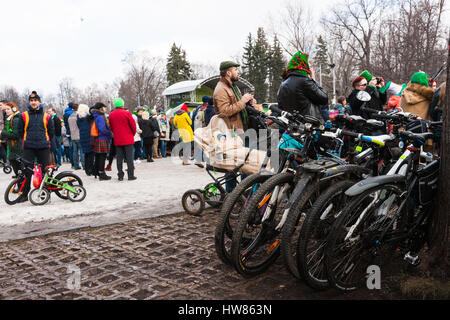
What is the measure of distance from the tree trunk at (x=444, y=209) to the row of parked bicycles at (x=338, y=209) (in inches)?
5.3

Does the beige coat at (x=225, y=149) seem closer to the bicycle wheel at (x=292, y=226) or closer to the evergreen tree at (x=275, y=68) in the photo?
the bicycle wheel at (x=292, y=226)

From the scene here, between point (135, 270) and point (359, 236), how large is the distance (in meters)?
2.04

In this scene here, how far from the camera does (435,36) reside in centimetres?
1714

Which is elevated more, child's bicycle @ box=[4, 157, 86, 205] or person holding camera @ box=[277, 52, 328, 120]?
person holding camera @ box=[277, 52, 328, 120]

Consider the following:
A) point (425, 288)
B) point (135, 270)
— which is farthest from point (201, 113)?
point (425, 288)

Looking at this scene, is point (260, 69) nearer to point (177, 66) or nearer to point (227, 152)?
point (177, 66)

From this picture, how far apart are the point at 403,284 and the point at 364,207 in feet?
2.20

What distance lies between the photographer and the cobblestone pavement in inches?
117

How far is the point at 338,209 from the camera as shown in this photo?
2.94 m

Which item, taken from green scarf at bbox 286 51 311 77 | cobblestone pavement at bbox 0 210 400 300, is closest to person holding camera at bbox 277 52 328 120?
green scarf at bbox 286 51 311 77

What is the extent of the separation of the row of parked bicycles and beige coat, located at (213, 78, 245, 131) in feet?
4.65

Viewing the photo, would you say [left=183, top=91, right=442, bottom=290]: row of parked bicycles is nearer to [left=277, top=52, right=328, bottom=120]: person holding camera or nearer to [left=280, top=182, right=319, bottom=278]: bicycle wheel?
[left=280, top=182, right=319, bottom=278]: bicycle wheel

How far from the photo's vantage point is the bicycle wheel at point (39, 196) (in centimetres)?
678
